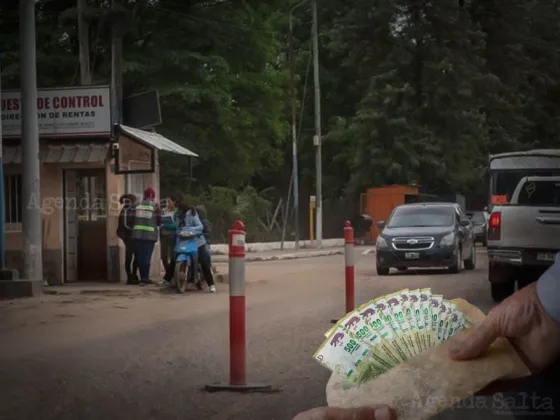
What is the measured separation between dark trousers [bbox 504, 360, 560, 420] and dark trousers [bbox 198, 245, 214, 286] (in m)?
12.1

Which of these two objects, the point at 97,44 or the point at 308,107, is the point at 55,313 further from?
the point at 308,107

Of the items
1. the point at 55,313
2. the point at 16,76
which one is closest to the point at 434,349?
the point at 55,313

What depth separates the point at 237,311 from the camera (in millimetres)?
5938

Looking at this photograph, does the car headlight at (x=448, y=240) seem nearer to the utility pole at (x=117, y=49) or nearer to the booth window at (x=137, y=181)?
the booth window at (x=137, y=181)

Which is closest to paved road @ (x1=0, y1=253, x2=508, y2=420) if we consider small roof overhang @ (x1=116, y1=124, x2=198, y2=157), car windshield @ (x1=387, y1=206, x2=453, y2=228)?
small roof overhang @ (x1=116, y1=124, x2=198, y2=157)

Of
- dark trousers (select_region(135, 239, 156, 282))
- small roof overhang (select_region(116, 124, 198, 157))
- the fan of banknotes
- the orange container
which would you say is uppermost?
small roof overhang (select_region(116, 124, 198, 157))

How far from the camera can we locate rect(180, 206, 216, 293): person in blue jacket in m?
13.7

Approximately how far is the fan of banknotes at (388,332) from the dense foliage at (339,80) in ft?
23.0

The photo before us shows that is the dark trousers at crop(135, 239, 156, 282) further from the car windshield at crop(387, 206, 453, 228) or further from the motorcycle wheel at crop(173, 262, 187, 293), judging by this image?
the car windshield at crop(387, 206, 453, 228)

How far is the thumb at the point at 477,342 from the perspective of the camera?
58.8 inches

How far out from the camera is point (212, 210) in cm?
2353

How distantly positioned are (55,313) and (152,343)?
2936 mm

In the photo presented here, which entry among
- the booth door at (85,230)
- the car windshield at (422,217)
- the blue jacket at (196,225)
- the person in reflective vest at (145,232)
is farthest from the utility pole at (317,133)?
the booth door at (85,230)

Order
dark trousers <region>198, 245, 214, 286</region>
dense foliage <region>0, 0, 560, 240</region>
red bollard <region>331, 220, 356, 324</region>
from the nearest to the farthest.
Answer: red bollard <region>331, 220, 356, 324</region> < dense foliage <region>0, 0, 560, 240</region> < dark trousers <region>198, 245, 214, 286</region>
